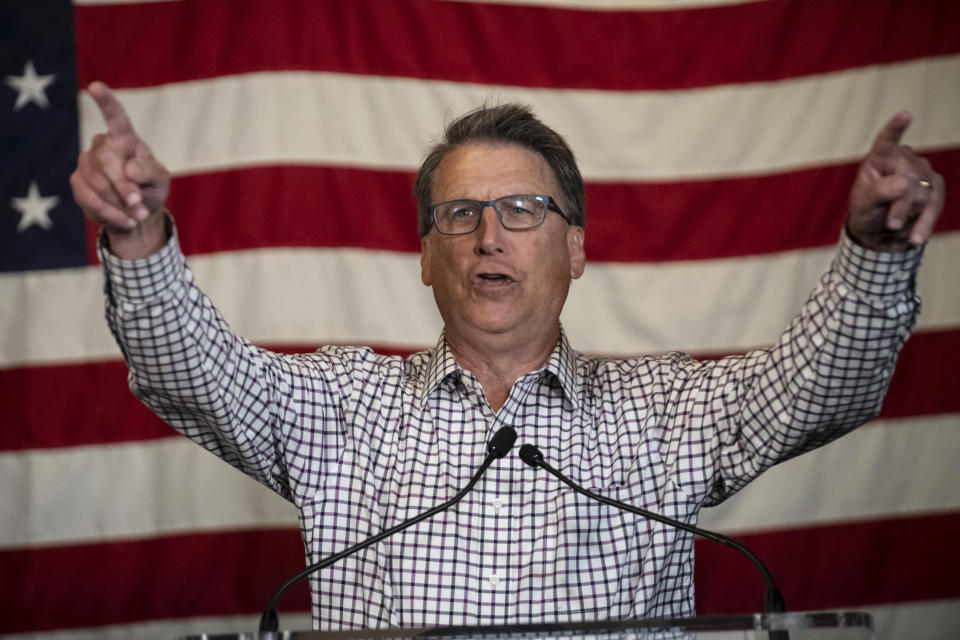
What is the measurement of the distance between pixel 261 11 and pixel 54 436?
1219mm

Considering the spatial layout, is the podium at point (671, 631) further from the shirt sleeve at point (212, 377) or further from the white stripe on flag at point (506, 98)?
the white stripe on flag at point (506, 98)

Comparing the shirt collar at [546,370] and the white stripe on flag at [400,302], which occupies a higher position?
the white stripe on flag at [400,302]

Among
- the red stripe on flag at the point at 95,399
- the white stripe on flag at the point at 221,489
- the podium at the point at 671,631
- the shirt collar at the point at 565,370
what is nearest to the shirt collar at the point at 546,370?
the shirt collar at the point at 565,370

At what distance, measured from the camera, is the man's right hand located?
1235 mm

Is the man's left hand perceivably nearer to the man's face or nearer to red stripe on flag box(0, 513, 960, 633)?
the man's face

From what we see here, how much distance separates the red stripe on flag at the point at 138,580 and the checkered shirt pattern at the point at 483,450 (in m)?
0.81

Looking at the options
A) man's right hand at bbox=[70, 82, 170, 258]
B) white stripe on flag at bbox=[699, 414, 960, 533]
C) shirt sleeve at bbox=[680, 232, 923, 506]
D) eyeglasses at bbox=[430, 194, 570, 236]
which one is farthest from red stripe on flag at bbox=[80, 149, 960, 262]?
man's right hand at bbox=[70, 82, 170, 258]

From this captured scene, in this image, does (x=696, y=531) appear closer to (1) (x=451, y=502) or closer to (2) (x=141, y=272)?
(1) (x=451, y=502)

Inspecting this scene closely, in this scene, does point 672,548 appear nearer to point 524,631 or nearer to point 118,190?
point 524,631

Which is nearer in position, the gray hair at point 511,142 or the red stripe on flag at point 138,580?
the gray hair at point 511,142

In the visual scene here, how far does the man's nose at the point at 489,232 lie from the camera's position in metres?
1.83

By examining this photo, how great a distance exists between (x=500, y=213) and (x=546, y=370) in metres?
0.30

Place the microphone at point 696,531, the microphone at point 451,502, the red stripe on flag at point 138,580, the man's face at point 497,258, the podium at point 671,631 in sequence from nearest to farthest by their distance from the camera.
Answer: the podium at point 671,631, the microphone at point 696,531, the microphone at point 451,502, the man's face at point 497,258, the red stripe on flag at point 138,580

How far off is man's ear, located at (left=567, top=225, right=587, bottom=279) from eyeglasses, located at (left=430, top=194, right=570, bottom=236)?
0.12 meters
